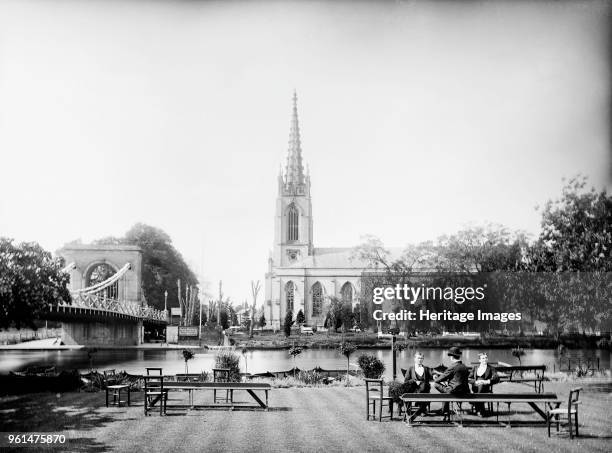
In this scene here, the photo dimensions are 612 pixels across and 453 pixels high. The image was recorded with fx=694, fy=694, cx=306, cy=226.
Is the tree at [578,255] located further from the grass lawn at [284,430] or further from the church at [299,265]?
the church at [299,265]

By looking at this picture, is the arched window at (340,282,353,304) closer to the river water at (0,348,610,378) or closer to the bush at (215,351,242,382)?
the river water at (0,348,610,378)

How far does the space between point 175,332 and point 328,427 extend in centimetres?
2864

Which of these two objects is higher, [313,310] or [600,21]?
[600,21]

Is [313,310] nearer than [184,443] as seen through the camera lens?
No

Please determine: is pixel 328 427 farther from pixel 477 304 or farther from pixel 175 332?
pixel 175 332

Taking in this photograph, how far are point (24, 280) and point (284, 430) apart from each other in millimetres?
8392

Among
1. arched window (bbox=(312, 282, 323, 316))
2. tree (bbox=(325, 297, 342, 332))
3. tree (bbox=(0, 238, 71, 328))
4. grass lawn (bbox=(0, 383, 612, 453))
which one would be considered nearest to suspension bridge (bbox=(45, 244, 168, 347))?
tree (bbox=(0, 238, 71, 328))

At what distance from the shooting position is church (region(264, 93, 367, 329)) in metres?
63.8

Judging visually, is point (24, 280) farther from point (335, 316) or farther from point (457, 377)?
point (335, 316)

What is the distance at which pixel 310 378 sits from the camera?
1527cm

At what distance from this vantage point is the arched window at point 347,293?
5591cm

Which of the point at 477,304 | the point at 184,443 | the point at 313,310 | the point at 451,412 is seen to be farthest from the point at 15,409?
the point at 313,310

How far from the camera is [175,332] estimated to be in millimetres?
36969

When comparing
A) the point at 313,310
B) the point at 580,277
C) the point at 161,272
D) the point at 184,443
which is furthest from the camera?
the point at 313,310
